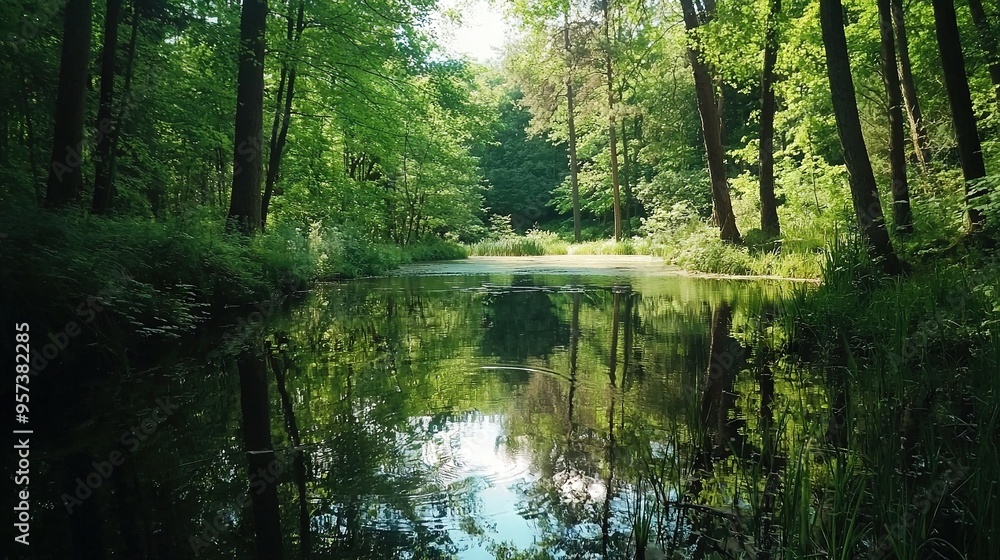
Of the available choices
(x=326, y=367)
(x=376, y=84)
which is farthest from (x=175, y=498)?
(x=376, y=84)

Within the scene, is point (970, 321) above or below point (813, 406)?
above

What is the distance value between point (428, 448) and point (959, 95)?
6.49 meters

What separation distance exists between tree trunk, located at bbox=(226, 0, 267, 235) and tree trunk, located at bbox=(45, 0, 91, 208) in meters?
2.85

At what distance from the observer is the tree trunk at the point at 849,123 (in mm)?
5934

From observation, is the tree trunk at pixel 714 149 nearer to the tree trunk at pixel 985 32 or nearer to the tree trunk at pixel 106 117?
the tree trunk at pixel 985 32

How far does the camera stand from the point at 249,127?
9.56m

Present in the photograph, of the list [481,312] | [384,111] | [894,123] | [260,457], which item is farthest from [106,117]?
[894,123]

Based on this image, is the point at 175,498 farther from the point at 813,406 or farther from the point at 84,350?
the point at 813,406

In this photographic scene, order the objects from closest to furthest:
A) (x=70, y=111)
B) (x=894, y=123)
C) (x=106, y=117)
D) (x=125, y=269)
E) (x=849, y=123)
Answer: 1. (x=125, y=269)
2. (x=849, y=123)
3. (x=70, y=111)
4. (x=106, y=117)
5. (x=894, y=123)

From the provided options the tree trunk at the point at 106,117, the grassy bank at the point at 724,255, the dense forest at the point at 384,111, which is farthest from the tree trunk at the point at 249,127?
the grassy bank at the point at 724,255

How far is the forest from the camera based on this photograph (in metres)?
2.22

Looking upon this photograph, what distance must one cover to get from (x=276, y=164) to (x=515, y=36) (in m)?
15.4

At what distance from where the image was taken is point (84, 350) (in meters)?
4.23

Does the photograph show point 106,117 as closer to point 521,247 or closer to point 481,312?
point 481,312
